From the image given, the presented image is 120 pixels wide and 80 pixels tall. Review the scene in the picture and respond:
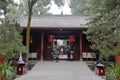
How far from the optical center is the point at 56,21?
3231 cm

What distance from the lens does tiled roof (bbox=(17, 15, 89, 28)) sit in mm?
29922

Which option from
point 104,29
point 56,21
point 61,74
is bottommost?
point 61,74

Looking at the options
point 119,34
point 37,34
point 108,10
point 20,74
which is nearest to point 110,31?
point 119,34

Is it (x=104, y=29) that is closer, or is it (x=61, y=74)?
(x=61, y=74)

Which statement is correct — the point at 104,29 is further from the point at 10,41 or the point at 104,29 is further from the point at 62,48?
the point at 62,48

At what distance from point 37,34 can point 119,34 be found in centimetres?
1134

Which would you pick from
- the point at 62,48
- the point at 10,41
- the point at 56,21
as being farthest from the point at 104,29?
the point at 62,48

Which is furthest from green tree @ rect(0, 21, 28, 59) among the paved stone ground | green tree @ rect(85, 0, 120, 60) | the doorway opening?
the doorway opening

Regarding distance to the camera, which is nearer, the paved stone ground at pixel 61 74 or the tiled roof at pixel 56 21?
the paved stone ground at pixel 61 74

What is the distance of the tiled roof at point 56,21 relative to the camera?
98.2ft

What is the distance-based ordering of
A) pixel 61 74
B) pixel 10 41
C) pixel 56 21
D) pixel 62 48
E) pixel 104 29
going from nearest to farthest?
pixel 61 74 < pixel 10 41 < pixel 104 29 < pixel 56 21 < pixel 62 48

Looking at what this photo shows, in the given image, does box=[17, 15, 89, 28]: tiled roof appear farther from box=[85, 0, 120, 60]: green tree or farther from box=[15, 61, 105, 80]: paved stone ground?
box=[15, 61, 105, 80]: paved stone ground

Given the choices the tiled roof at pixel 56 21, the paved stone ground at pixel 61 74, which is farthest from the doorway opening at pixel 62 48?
the paved stone ground at pixel 61 74

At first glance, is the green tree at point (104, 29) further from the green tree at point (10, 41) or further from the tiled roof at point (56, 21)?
the tiled roof at point (56, 21)
